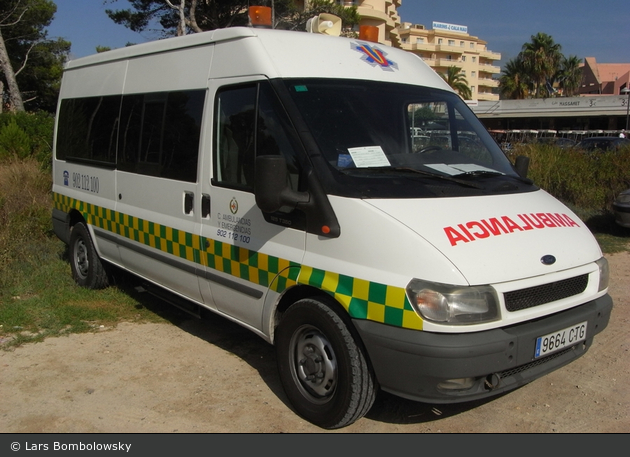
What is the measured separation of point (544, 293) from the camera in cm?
334

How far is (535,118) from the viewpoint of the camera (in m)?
51.4

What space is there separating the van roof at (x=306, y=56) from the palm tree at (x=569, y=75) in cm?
6259

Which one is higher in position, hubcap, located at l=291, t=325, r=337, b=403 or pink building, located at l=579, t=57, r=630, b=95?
pink building, located at l=579, t=57, r=630, b=95

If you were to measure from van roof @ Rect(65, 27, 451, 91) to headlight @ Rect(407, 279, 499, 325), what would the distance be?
5.49 feet

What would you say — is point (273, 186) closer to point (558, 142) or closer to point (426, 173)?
point (426, 173)

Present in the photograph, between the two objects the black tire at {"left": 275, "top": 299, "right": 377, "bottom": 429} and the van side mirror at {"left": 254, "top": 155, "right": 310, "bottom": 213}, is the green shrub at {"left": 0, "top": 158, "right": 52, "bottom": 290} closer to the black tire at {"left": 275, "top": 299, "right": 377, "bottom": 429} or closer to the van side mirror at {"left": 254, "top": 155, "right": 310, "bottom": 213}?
the black tire at {"left": 275, "top": 299, "right": 377, "bottom": 429}

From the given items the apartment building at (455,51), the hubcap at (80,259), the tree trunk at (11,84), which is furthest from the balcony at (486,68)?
the hubcap at (80,259)

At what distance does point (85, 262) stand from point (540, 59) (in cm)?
5915

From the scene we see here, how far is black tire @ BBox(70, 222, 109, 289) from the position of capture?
6.23 m

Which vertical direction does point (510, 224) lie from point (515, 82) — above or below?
below

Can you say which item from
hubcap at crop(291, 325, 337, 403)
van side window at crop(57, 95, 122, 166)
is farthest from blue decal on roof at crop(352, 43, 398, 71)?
van side window at crop(57, 95, 122, 166)

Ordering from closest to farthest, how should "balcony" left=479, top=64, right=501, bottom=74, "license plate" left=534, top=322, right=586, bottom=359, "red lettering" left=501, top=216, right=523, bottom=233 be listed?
"license plate" left=534, top=322, right=586, bottom=359 < "red lettering" left=501, top=216, right=523, bottom=233 < "balcony" left=479, top=64, right=501, bottom=74

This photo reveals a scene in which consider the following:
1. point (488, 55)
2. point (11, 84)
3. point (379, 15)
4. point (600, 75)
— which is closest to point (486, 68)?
point (488, 55)
